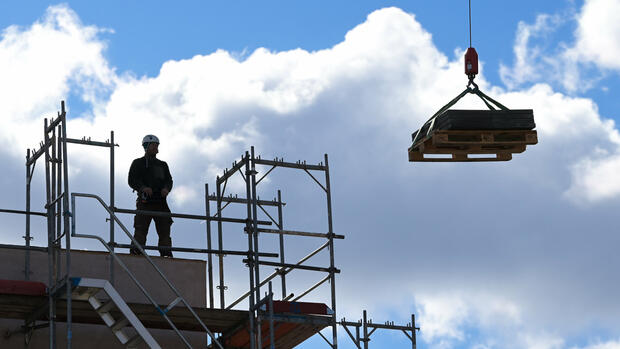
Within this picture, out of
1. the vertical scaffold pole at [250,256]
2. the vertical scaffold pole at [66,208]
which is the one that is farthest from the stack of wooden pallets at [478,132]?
the vertical scaffold pole at [66,208]

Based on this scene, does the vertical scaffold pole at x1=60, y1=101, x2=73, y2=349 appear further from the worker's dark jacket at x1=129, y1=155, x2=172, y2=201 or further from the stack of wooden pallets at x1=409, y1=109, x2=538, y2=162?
the stack of wooden pallets at x1=409, y1=109, x2=538, y2=162

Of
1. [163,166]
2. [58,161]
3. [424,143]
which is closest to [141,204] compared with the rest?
[163,166]

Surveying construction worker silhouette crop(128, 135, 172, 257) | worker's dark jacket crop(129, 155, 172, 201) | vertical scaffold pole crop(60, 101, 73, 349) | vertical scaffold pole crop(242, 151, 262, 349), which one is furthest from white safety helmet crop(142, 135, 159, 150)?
vertical scaffold pole crop(60, 101, 73, 349)

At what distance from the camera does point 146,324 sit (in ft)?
91.3

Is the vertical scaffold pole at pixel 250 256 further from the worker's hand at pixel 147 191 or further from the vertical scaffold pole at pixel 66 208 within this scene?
the vertical scaffold pole at pixel 66 208

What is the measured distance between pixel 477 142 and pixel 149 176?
6.03 m

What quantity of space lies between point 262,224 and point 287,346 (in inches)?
93.8

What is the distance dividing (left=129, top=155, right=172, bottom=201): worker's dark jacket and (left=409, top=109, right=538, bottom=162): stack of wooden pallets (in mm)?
4731

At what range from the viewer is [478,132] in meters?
26.4

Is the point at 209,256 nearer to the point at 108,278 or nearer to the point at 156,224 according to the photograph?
the point at 156,224

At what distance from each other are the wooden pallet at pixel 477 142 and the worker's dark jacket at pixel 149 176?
180 inches

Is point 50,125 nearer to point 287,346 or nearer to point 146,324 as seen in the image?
point 146,324

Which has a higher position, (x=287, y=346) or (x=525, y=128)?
(x=525, y=128)

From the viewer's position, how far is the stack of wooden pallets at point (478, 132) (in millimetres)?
26172
